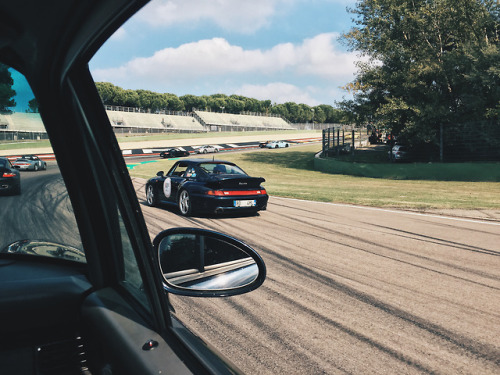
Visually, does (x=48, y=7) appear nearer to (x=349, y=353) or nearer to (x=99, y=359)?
(x=99, y=359)

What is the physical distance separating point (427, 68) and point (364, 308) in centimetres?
2451

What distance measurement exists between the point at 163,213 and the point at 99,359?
942 cm

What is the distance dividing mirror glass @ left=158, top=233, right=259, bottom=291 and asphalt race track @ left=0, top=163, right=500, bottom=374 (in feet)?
1.55

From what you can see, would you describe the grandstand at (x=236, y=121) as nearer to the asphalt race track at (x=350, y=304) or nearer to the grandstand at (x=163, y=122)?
the grandstand at (x=163, y=122)

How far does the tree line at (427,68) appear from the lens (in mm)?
22984

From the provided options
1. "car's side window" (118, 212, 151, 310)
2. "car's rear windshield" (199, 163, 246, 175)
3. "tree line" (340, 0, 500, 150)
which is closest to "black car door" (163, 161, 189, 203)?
"car's rear windshield" (199, 163, 246, 175)

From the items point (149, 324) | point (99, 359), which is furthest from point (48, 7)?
point (99, 359)

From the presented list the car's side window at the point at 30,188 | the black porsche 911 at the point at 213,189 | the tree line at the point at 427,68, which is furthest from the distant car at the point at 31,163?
the tree line at the point at 427,68

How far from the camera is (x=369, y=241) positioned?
25.0 ft

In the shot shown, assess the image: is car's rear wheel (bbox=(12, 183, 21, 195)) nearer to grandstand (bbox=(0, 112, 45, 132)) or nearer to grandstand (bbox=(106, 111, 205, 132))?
grandstand (bbox=(0, 112, 45, 132))

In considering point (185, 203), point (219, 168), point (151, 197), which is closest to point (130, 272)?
point (185, 203)

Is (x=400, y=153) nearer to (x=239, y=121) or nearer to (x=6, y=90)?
(x=6, y=90)

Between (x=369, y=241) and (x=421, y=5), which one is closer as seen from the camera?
(x=369, y=241)

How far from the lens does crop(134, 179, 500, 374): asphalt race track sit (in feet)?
10.6
